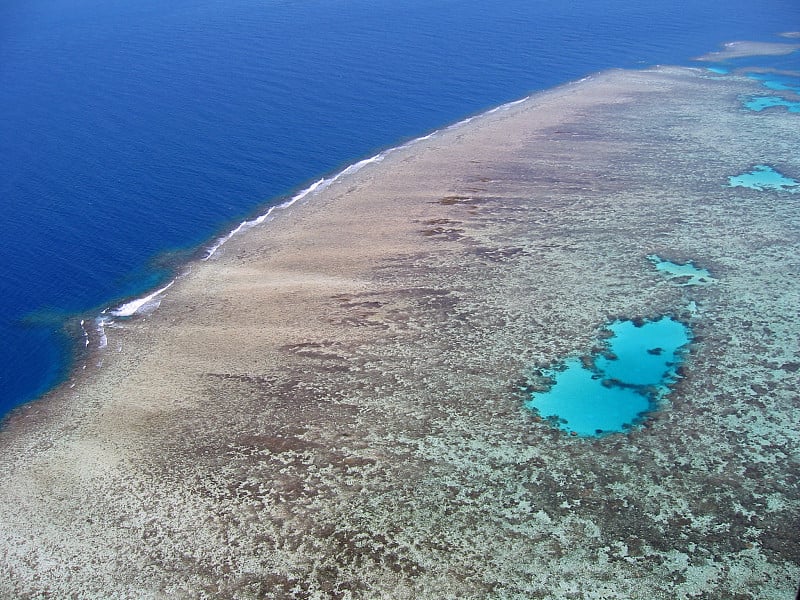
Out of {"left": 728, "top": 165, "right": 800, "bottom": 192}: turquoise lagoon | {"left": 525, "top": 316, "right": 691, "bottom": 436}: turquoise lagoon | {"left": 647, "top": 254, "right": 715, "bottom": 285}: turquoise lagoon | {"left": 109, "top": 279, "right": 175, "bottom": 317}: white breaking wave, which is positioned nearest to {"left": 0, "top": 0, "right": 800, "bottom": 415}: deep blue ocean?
{"left": 109, "top": 279, "right": 175, "bottom": 317}: white breaking wave

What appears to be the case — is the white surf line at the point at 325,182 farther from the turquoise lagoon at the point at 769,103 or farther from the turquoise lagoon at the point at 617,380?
the turquoise lagoon at the point at 617,380

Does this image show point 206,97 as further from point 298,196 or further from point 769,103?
point 769,103

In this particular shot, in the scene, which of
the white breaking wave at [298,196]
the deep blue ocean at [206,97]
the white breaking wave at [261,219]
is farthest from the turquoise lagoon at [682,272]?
the deep blue ocean at [206,97]

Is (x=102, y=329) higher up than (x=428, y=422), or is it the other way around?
(x=102, y=329)

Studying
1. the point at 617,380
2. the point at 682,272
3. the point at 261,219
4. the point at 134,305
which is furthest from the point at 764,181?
the point at 134,305

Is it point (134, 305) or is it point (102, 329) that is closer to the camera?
point (102, 329)

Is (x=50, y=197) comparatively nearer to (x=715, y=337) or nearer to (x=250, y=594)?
(x=250, y=594)

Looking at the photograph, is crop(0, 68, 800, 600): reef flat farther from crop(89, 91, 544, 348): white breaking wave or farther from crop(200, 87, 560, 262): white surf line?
crop(200, 87, 560, 262): white surf line
